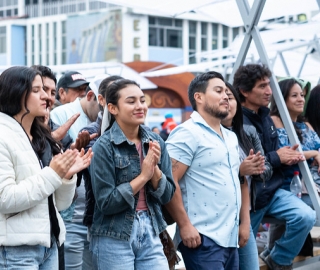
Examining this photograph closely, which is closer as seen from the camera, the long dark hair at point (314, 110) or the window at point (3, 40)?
the long dark hair at point (314, 110)

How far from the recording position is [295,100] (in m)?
5.82

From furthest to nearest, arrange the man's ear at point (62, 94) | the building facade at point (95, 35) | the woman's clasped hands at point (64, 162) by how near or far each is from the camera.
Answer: the building facade at point (95, 35)
the man's ear at point (62, 94)
the woman's clasped hands at point (64, 162)

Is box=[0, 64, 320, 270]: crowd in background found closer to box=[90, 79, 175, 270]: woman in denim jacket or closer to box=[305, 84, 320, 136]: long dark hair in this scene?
box=[90, 79, 175, 270]: woman in denim jacket

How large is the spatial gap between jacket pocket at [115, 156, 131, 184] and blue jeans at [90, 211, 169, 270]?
22 cm

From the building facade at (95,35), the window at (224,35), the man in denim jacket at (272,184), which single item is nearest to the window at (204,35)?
the building facade at (95,35)

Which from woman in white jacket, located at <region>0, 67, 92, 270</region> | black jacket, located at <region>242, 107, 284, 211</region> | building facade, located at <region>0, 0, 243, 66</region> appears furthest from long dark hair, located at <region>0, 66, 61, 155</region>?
building facade, located at <region>0, 0, 243, 66</region>

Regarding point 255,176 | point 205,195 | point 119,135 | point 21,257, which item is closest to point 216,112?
point 205,195

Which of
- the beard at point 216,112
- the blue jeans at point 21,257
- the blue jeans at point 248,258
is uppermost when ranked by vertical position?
the beard at point 216,112

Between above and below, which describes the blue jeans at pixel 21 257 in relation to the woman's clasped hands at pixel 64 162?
below

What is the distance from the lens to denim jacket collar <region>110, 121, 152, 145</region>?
3.73m

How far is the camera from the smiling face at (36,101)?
3381 mm

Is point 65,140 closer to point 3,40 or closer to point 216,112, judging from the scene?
point 216,112

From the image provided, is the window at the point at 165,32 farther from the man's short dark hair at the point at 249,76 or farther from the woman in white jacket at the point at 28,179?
the woman in white jacket at the point at 28,179

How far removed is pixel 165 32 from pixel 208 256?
37544 millimetres
